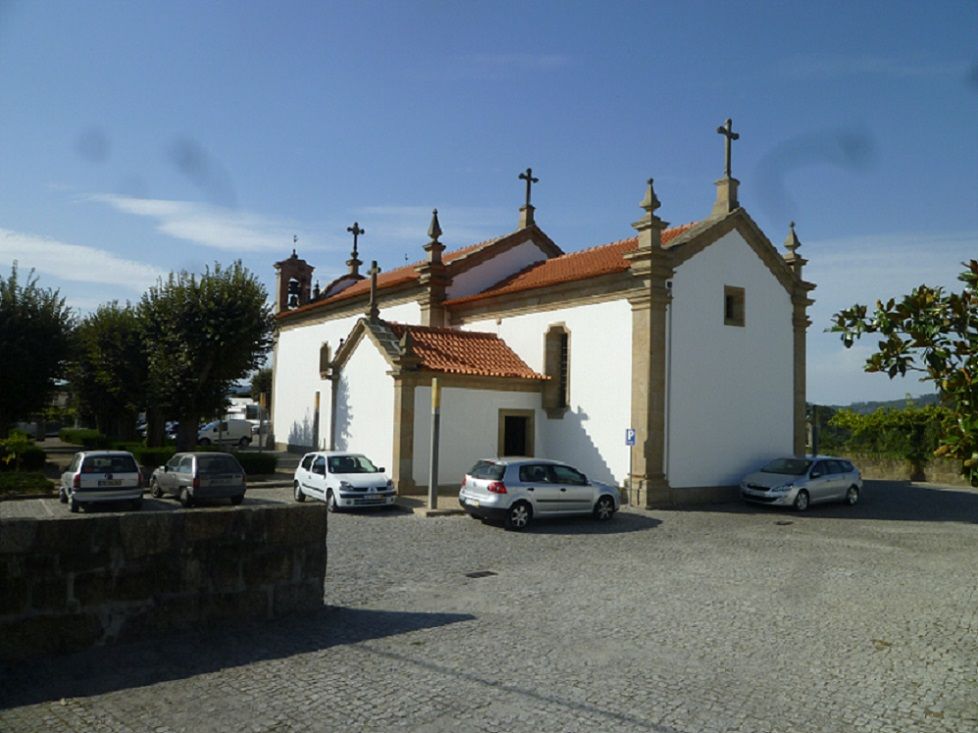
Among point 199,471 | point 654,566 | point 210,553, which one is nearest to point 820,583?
point 654,566

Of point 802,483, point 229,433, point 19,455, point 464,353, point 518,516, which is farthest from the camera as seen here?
point 229,433

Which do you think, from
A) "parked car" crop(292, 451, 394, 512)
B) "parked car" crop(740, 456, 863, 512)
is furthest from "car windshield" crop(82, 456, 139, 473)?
"parked car" crop(740, 456, 863, 512)

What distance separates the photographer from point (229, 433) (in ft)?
148

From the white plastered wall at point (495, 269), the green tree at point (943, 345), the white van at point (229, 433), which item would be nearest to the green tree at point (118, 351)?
the white van at point (229, 433)

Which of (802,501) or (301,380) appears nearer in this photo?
(802,501)

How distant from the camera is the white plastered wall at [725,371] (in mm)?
20797

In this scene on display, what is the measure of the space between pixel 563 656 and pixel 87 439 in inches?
1536

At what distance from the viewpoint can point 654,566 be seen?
40.2 ft

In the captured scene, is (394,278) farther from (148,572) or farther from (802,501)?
(148,572)

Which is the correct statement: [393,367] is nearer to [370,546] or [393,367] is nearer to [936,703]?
[370,546]

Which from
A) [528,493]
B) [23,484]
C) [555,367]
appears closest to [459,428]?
[555,367]

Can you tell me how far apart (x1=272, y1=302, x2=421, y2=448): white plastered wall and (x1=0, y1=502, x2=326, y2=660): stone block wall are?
965 inches

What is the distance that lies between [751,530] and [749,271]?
9169 mm

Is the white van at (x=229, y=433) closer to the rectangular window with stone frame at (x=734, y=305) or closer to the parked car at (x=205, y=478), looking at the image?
the parked car at (x=205, y=478)
